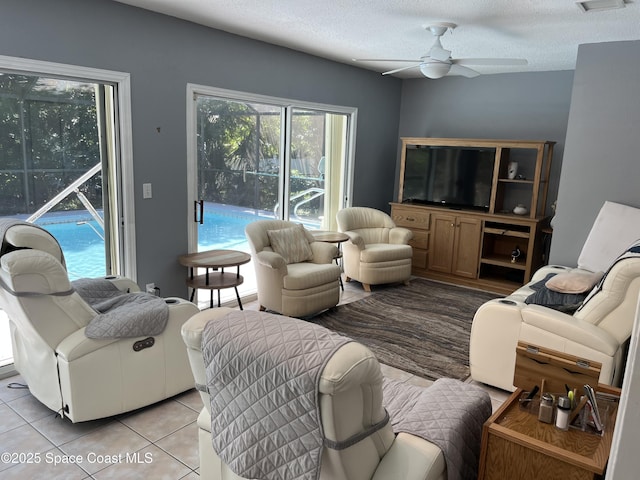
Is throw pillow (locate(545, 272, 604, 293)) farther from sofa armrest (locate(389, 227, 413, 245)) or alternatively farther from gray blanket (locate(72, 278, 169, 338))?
gray blanket (locate(72, 278, 169, 338))

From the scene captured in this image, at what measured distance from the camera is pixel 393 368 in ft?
12.0

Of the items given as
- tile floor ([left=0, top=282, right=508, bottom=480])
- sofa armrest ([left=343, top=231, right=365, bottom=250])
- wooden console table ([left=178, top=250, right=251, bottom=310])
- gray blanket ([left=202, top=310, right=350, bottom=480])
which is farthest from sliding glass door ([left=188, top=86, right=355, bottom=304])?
gray blanket ([left=202, top=310, right=350, bottom=480])

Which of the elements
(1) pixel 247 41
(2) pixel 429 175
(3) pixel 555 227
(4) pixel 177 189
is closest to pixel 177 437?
(4) pixel 177 189

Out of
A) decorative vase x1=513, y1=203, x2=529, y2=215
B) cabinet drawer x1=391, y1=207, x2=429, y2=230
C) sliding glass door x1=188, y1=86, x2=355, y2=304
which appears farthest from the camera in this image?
cabinet drawer x1=391, y1=207, x2=429, y2=230

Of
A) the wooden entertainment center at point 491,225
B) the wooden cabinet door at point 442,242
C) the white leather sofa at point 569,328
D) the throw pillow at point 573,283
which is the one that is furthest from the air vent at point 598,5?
the wooden cabinet door at point 442,242

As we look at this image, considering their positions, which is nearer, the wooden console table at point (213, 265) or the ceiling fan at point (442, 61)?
the ceiling fan at point (442, 61)

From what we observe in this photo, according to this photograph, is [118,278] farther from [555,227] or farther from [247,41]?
[555,227]

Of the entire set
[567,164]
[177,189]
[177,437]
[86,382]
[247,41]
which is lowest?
[177,437]

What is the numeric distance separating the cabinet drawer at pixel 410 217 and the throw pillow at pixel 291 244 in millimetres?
1891

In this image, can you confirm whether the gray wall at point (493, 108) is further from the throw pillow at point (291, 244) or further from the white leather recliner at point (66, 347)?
the white leather recliner at point (66, 347)

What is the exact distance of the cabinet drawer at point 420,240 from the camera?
20.4 feet

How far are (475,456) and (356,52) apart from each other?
14.0ft

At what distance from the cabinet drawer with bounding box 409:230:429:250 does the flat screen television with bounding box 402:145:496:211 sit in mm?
416

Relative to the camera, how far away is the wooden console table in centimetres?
405
